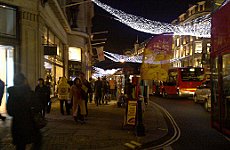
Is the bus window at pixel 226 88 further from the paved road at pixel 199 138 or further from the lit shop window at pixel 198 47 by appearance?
the lit shop window at pixel 198 47

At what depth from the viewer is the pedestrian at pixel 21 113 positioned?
6211mm

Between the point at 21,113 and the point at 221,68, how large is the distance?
16.6 feet

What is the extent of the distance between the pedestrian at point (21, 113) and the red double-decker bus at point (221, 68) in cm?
453

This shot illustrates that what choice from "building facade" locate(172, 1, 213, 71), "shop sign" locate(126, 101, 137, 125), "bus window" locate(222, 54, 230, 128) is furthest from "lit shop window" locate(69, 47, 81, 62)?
"building facade" locate(172, 1, 213, 71)

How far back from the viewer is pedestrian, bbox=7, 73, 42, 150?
6.21 metres

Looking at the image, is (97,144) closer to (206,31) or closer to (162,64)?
(162,64)

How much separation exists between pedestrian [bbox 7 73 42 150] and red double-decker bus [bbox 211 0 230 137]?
14.9 ft

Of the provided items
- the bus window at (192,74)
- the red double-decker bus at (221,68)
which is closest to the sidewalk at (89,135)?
the red double-decker bus at (221,68)

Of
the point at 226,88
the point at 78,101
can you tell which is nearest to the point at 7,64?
the point at 78,101

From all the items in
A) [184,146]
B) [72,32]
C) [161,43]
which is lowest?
[184,146]

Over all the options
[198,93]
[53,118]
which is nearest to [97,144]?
[53,118]

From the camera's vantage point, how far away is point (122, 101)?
2072 cm

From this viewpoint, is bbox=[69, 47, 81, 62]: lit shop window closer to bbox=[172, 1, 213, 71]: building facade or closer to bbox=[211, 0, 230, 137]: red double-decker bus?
bbox=[211, 0, 230, 137]: red double-decker bus

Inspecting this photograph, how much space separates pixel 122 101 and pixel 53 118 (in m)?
6.99
